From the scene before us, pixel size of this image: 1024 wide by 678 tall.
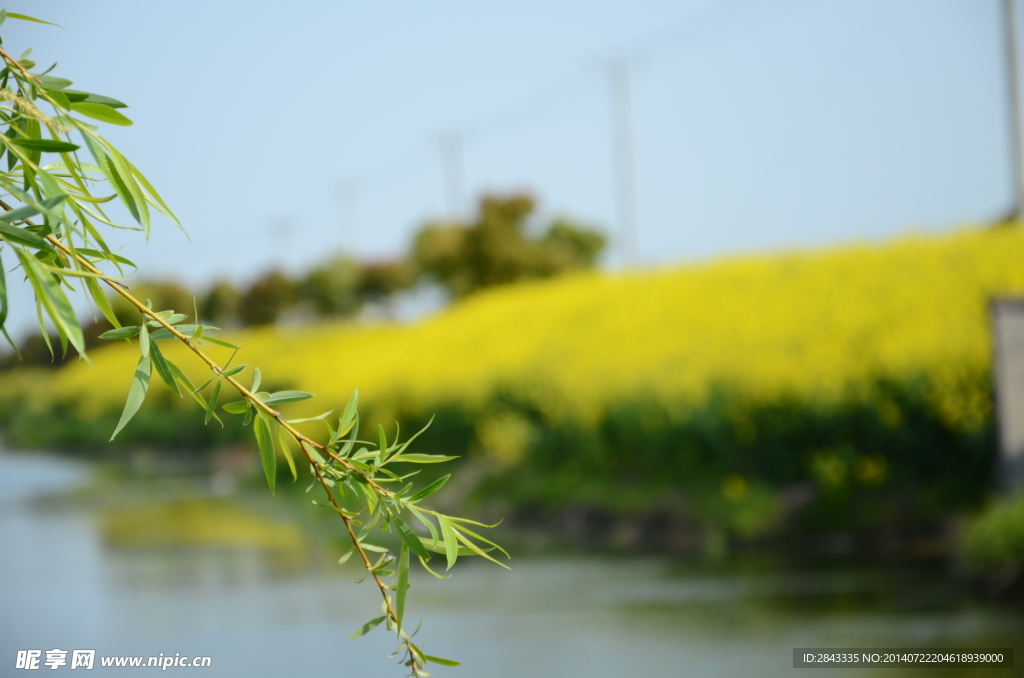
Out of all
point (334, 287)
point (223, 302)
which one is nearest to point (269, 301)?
point (223, 302)

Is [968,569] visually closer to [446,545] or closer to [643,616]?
[643,616]

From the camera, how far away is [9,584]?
30.2ft

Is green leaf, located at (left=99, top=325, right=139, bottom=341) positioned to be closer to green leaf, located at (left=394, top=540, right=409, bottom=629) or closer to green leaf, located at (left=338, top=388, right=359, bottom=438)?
green leaf, located at (left=338, top=388, right=359, bottom=438)

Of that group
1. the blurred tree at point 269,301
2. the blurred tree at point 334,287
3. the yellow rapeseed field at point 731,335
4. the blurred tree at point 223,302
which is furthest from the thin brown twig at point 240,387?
the blurred tree at point 223,302

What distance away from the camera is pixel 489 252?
20.2m

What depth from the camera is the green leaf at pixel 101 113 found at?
3.55 ft

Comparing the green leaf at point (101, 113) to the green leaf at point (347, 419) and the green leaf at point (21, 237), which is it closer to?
the green leaf at point (21, 237)

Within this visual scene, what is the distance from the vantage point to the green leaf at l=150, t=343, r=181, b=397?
1.04m

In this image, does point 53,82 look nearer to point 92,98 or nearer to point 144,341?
point 92,98

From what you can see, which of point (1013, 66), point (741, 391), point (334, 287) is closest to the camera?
point (741, 391)

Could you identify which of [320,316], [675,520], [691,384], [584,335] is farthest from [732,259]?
[320,316]

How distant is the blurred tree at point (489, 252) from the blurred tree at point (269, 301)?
20.0 ft

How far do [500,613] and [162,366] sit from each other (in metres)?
6.07

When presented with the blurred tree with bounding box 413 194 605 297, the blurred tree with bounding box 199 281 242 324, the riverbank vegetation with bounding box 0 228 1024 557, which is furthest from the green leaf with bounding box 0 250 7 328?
the blurred tree with bounding box 199 281 242 324
